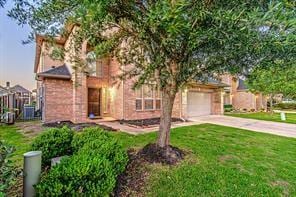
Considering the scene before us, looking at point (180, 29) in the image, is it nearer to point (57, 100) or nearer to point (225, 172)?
point (225, 172)

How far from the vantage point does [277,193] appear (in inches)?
159

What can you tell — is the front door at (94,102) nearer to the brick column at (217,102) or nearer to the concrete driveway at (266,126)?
the concrete driveway at (266,126)

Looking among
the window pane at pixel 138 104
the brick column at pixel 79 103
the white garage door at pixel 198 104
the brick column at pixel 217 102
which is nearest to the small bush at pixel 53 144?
the brick column at pixel 79 103

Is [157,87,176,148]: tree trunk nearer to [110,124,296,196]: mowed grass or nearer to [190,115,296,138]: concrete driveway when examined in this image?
[110,124,296,196]: mowed grass

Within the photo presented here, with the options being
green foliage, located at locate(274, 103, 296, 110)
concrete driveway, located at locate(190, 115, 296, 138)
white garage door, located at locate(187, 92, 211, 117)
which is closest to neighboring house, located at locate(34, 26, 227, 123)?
white garage door, located at locate(187, 92, 211, 117)

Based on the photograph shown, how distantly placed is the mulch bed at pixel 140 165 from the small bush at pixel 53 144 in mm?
1775

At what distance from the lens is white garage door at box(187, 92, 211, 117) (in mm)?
16656

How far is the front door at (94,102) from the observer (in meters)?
14.6

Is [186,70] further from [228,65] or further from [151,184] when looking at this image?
[151,184]

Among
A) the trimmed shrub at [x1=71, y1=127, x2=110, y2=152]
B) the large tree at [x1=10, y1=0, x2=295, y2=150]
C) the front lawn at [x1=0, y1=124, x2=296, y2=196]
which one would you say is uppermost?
the large tree at [x1=10, y1=0, x2=295, y2=150]

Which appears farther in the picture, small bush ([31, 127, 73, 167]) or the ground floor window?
the ground floor window

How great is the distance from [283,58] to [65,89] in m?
12.4

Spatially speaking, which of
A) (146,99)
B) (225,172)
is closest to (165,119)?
(225,172)

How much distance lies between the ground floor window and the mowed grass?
7148mm
